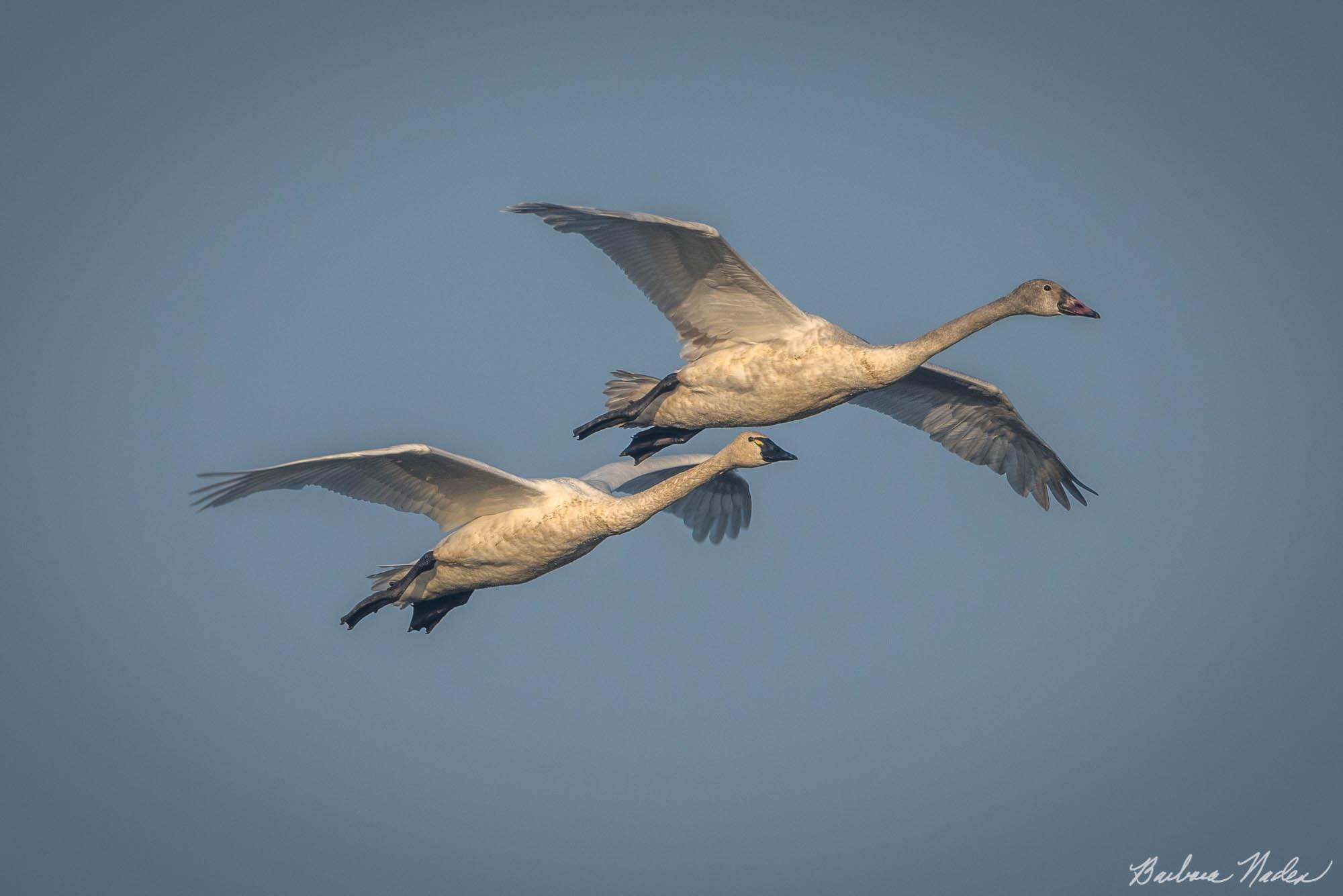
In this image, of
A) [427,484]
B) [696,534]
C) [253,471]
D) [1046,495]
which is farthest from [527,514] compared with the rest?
[1046,495]

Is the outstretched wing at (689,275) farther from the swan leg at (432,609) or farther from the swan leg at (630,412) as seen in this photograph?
the swan leg at (432,609)

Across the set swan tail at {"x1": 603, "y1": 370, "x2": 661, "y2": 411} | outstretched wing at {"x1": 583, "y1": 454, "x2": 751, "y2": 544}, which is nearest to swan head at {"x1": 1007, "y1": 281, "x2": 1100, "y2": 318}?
swan tail at {"x1": 603, "y1": 370, "x2": 661, "y2": 411}

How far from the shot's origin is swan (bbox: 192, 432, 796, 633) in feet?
69.2

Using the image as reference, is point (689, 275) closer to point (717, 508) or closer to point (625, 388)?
point (625, 388)

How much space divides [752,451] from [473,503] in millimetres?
2928

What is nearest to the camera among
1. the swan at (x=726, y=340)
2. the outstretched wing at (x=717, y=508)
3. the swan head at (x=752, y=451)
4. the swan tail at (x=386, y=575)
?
the swan at (x=726, y=340)

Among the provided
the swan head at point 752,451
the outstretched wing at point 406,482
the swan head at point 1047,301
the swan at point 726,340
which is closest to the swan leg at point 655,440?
the swan at point 726,340

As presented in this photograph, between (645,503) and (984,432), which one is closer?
(645,503)

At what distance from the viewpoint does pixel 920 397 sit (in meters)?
25.2

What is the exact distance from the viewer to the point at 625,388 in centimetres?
2270

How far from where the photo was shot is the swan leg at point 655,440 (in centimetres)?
2291

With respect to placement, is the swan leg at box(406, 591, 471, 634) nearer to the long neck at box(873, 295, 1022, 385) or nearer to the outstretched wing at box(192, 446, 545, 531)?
the outstretched wing at box(192, 446, 545, 531)

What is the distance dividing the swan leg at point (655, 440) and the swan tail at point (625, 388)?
1.77 ft

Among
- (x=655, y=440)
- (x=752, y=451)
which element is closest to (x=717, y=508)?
(x=655, y=440)
